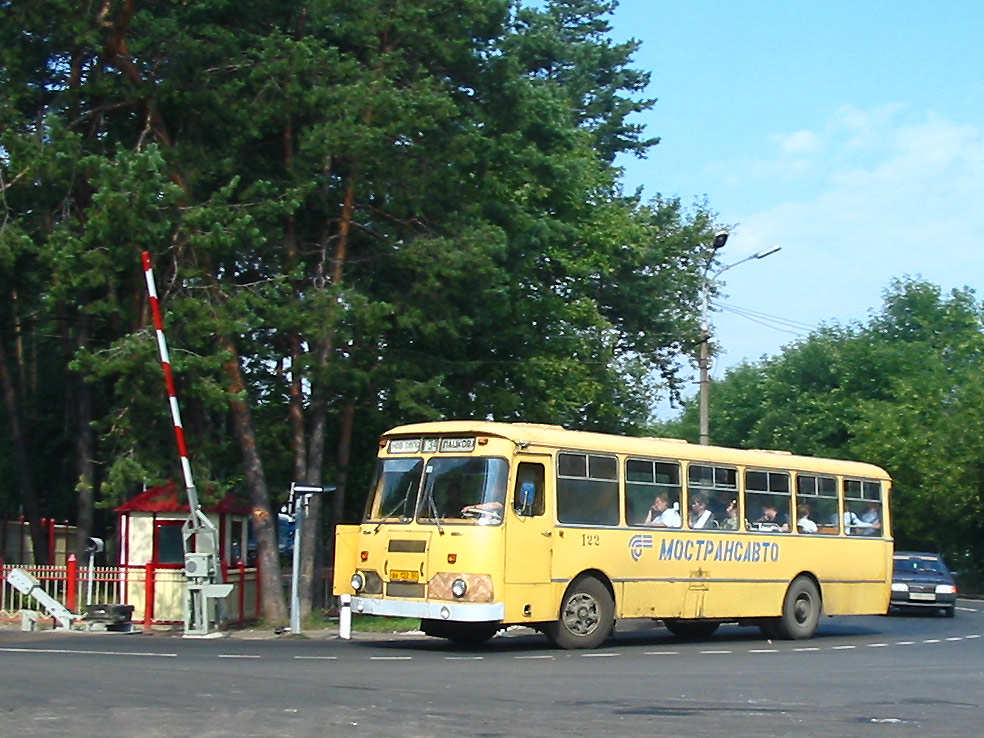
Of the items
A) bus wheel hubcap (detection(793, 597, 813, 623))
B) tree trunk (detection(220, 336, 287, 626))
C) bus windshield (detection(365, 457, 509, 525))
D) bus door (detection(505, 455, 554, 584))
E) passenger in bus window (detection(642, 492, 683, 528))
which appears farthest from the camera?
tree trunk (detection(220, 336, 287, 626))

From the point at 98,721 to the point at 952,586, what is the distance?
2788 centimetres

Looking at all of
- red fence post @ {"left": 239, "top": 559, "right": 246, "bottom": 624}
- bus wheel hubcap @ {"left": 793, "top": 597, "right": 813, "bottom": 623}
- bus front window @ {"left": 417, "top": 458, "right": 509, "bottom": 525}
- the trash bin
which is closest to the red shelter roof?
red fence post @ {"left": 239, "top": 559, "right": 246, "bottom": 624}

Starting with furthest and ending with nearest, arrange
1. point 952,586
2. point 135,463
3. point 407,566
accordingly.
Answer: point 952,586 → point 135,463 → point 407,566

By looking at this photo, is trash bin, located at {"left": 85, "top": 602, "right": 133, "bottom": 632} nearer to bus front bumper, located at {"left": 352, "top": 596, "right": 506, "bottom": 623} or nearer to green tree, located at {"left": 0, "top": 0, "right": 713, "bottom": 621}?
green tree, located at {"left": 0, "top": 0, "right": 713, "bottom": 621}

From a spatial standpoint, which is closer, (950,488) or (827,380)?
(950,488)

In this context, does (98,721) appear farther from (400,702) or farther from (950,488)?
(950,488)

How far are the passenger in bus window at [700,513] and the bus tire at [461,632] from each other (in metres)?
3.58

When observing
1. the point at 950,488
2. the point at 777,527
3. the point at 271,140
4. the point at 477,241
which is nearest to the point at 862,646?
the point at 777,527

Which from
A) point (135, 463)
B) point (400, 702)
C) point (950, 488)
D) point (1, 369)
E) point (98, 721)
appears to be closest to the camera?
point (98, 721)

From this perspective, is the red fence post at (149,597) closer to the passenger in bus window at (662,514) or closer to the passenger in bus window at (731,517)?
the passenger in bus window at (662,514)

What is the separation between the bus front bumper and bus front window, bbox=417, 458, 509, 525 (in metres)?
1.09

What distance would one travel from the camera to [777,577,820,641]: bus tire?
81.4 feet

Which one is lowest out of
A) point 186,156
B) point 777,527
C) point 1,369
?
point 777,527

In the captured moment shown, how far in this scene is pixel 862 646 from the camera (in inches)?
937
